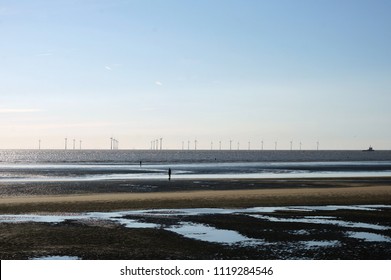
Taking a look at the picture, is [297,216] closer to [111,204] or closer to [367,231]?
[367,231]

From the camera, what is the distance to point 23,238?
25.4 meters

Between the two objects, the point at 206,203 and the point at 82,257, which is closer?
the point at 82,257

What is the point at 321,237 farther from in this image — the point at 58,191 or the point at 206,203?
the point at 58,191

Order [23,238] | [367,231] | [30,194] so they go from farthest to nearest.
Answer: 1. [30,194]
2. [367,231]
3. [23,238]

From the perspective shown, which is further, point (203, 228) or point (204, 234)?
point (203, 228)

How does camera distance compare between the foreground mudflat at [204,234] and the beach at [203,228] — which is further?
the beach at [203,228]

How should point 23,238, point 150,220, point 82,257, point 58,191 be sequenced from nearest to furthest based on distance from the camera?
point 82,257, point 23,238, point 150,220, point 58,191

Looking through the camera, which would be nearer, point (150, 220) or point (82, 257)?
point (82, 257)

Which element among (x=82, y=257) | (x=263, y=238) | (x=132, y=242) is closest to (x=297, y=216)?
(x=263, y=238)

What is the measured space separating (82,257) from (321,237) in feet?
37.5

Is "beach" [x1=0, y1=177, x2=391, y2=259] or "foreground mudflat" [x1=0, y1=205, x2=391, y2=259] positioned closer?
"foreground mudflat" [x1=0, y1=205, x2=391, y2=259]

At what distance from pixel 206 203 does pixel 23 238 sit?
62.9 feet
